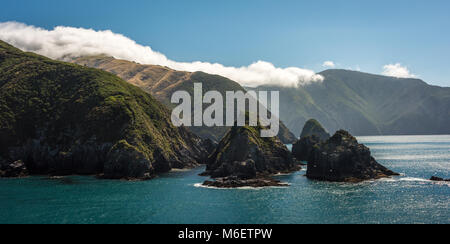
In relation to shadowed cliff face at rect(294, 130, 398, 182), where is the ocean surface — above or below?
below

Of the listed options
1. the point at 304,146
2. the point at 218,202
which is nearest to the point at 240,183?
the point at 218,202

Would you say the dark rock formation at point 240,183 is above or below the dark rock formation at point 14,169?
below

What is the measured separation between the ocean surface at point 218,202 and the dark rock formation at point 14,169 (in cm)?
1089

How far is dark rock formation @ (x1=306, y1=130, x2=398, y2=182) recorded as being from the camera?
368ft

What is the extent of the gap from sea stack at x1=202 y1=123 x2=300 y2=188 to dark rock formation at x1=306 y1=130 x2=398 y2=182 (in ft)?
65.5

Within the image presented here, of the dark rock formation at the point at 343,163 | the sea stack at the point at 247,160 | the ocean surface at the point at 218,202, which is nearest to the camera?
the ocean surface at the point at 218,202

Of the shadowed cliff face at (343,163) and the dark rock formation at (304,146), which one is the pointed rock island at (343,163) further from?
the dark rock formation at (304,146)

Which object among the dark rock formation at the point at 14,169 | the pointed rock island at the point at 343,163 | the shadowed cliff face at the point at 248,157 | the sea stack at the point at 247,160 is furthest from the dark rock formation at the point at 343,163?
the dark rock formation at the point at 14,169

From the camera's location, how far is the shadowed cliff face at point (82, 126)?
130 metres

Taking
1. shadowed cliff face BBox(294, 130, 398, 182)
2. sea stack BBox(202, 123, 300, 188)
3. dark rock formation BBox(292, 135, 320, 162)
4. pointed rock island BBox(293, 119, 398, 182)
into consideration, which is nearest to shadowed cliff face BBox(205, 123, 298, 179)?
sea stack BBox(202, 123, 300, 188)

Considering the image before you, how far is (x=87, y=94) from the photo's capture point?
161000mm

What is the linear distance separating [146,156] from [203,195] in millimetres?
48639

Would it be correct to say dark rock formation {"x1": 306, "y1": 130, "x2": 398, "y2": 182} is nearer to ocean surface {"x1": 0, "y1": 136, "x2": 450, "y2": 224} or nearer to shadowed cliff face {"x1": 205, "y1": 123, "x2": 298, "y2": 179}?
ocean surface {"x1": 0, "y1": 136, "x2": 450, "y2": 224}
